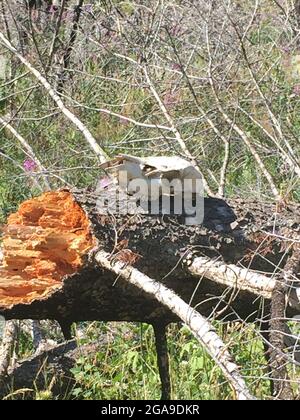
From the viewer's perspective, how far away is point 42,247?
319 centimetres

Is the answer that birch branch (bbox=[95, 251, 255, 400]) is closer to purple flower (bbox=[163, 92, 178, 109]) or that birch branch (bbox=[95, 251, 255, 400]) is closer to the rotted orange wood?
the rotted orange wood

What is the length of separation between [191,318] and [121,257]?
0.44 metres

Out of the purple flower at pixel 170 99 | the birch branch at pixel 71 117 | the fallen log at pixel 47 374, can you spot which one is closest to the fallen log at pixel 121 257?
the fallen log at pixel 47 374

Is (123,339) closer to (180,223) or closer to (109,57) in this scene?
(180,223)

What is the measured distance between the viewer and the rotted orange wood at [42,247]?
3127mm

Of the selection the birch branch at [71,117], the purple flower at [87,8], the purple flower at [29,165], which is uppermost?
the purple flower at [87,8]

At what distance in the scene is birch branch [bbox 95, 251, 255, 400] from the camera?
7.86 ft

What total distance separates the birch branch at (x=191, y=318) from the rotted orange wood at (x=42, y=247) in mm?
150

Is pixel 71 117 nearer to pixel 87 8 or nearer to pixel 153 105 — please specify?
pixel 153 105

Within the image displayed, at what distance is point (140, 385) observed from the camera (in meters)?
3.64

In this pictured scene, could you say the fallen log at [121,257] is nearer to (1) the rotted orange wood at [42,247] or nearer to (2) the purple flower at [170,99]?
(1) the rotted orange wood at [42,247]

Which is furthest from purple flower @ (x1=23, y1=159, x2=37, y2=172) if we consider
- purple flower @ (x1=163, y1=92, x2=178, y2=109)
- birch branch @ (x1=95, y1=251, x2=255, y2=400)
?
birch branch @ (x1=95, y1=251, x2=255, y2=400)

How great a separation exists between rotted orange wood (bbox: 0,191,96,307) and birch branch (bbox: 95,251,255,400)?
0.15 meters

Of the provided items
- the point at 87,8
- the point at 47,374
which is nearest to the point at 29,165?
the point at 87,8
